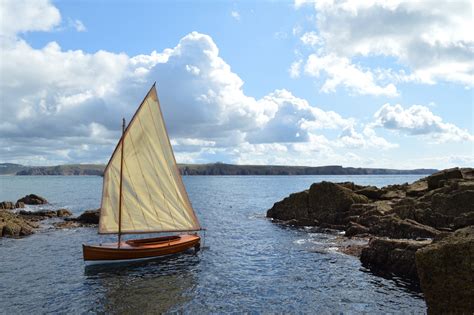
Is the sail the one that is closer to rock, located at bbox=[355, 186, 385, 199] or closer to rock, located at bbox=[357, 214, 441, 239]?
rock, located at bbox=[357, 214, 441, 239]

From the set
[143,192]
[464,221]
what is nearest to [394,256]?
[464,221]

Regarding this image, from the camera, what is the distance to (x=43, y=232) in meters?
45.1

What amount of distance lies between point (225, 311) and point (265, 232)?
2574 cm

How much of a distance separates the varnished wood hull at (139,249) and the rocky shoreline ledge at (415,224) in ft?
46.2

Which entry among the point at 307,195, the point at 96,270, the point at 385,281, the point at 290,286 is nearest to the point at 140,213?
the point at 96,270

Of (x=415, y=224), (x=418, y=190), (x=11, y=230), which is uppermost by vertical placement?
(x=418, y=190)

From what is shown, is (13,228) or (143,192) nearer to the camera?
(143,192)

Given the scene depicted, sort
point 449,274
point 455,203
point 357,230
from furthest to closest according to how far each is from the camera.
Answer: point 357,230
point 455,203
point 449,274

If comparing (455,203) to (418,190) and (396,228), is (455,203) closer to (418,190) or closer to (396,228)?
(396,228)

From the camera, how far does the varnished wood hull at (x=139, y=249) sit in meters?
29.0

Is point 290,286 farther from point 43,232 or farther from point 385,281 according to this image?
point 43,232

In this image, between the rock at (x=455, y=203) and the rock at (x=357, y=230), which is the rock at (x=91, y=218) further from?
the rock at (x=455, y=203)

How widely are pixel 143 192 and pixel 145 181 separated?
0.91 meters

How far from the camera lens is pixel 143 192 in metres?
31.7
